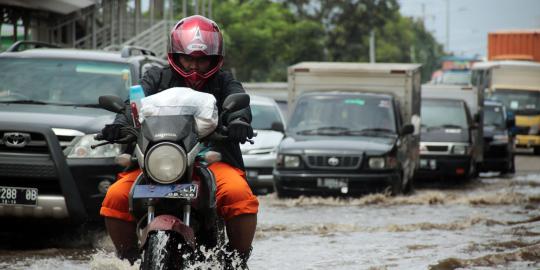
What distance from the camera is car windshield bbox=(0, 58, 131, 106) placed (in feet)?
37.0

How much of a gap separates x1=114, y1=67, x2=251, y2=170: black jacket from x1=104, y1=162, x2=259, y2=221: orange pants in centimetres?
13

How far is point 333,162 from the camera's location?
17.0m

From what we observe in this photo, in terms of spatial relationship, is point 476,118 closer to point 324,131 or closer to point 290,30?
point 324,131

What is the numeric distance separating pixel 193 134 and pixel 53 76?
5722 mm

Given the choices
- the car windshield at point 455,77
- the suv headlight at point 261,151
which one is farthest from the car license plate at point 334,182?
the car windshield at point 455,77

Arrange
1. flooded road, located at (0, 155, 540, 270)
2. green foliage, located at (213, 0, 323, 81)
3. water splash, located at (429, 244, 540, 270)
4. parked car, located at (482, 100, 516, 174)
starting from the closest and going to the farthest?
1. water splash, located at (429, 244, 540, 270)
2. flooded road, located at (0, 155, 540, 270)
3. parked car, located at (482, 100, 516, 174)
4. green foliage, located at (213, 0, 323, 81)

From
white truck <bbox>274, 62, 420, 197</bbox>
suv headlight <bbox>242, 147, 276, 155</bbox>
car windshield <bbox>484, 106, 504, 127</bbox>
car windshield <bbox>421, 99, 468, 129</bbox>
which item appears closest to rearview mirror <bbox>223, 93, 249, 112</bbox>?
white truck <bbox>274, 62, 420, 197</bbox>

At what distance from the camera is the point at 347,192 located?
1698 cm

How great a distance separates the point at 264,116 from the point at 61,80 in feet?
27.9

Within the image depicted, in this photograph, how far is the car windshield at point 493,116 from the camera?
2864cm

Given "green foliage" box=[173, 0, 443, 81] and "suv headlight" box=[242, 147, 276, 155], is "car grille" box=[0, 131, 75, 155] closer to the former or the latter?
"suv headlight" box=[242, 147, 276, 155]

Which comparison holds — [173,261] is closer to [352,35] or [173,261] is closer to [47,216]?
[47,216]

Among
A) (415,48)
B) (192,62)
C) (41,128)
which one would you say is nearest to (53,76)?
(41,128)

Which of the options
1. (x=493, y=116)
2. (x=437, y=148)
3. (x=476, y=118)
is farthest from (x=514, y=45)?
(x=437, y=148)
